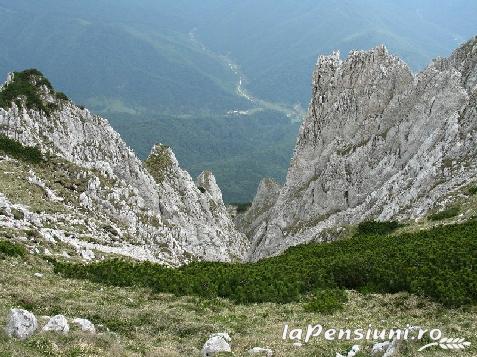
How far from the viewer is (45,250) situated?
3562 centimetres

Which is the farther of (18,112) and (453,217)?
(18,112)

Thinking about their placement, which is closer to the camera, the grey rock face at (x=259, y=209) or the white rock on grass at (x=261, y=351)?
the white rock on grass at (x=261, y=351)

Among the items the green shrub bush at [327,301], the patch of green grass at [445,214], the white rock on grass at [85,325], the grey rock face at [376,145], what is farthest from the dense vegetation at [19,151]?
the white rock on grass at [85,325]


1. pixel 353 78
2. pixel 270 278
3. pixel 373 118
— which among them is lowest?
pixel 270 278

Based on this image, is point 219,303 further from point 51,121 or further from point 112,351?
point 51,121

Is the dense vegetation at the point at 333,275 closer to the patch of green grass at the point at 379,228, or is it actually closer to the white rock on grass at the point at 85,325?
the white rock on grass at the point at 85,325

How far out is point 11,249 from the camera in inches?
1230

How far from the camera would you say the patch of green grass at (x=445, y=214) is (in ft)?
154

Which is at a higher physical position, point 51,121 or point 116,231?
point 51,121

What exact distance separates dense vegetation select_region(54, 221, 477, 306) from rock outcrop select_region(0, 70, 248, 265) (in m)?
8.82

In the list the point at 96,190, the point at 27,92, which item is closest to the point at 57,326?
the point at 96,190

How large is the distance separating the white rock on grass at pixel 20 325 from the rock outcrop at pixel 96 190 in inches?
760

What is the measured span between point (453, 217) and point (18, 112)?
47.1 m

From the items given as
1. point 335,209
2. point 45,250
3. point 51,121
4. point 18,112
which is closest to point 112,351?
point 45,250
